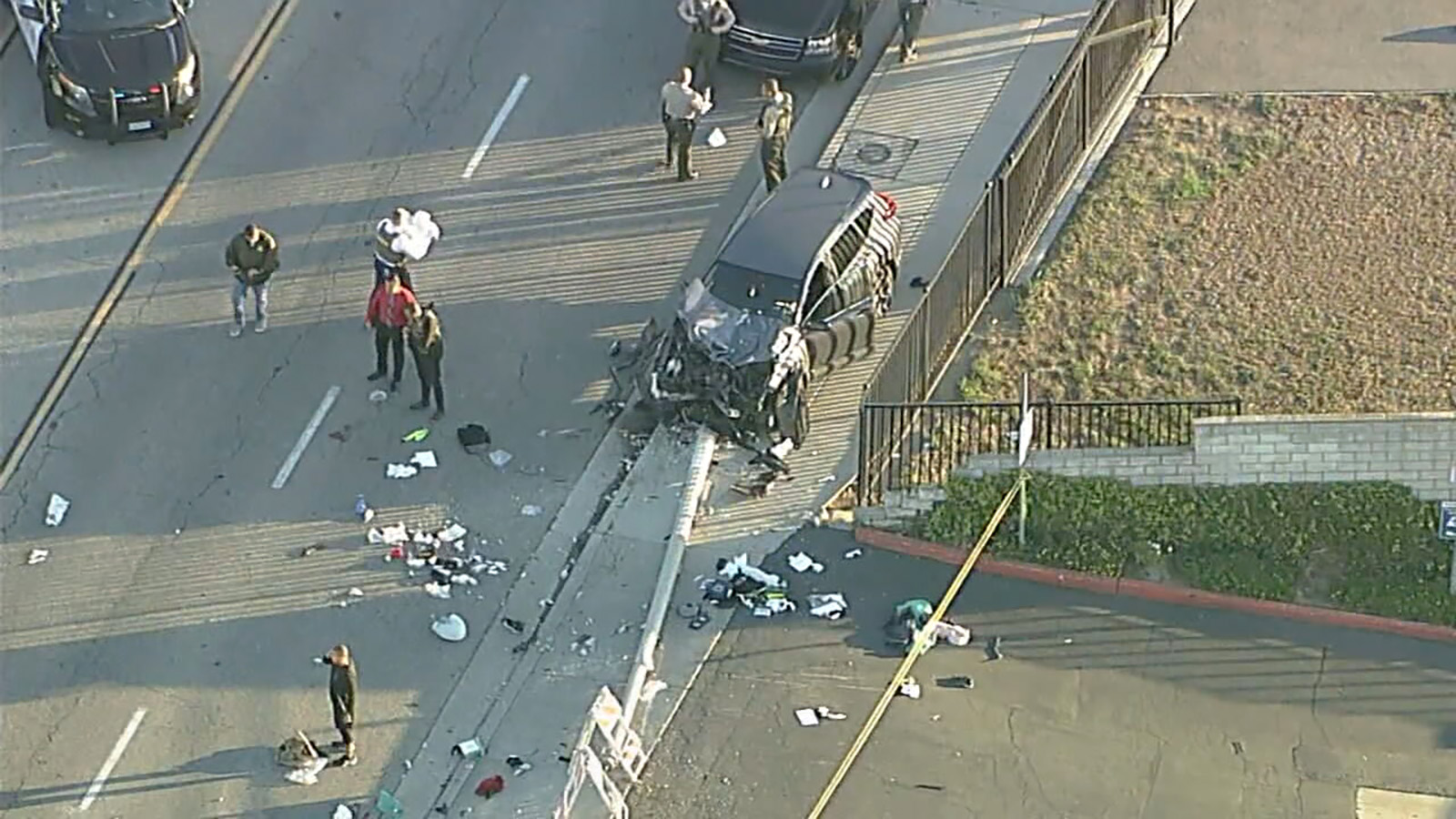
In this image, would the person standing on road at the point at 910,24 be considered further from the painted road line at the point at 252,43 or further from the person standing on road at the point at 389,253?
the painted road line at the point at 252,43

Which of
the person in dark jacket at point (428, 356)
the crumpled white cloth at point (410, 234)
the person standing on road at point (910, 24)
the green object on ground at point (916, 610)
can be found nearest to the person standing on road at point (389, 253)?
the crumpled white cloth at point (410, 234)

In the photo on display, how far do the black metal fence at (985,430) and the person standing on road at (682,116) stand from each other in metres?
4.90

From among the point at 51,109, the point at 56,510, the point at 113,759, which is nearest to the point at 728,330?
the point at 56,510

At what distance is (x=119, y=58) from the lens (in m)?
32.0

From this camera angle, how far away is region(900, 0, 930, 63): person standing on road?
33.2 meters

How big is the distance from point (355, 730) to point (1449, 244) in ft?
42.0

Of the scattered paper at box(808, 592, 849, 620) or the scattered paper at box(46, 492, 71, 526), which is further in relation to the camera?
the scattered paper at box(46, 492, 71, 526)

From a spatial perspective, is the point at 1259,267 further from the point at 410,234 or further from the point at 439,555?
the point at 439,555

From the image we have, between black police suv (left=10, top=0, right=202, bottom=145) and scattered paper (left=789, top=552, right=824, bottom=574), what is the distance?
30.1ft

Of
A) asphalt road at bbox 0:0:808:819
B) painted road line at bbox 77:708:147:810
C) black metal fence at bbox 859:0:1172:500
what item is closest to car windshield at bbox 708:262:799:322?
black metal fence at bbox 859:0:1172:500

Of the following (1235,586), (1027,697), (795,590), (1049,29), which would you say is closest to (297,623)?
(795,590)

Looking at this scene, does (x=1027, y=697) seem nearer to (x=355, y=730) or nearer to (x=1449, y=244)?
(x=355, y=730)

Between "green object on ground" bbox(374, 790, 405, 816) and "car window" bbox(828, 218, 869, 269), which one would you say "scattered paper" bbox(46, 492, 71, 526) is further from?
"car window" bbox(828, 218, 869, 269)

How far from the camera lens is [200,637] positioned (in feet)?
88.6
